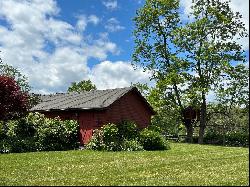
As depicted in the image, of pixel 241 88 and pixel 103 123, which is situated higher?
pixel 241 88

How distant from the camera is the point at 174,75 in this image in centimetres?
4609

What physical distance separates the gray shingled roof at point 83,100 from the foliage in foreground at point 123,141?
2.93 meters

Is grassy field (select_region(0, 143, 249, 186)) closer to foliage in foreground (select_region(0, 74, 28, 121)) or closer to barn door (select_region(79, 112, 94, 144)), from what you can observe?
foliage in foreground (select_region(0, 74, 28, 121))

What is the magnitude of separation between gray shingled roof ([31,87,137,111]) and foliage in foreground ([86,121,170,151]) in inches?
115

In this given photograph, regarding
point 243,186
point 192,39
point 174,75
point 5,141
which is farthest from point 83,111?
point 243,186

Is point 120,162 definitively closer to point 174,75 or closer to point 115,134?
point 115,134

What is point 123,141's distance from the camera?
101ft

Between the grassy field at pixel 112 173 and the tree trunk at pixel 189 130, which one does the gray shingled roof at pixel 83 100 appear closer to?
the grassy field at pixel 112 173

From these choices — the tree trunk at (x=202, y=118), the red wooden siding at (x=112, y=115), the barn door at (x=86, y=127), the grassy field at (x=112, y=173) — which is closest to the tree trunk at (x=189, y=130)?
the tree trunk at (x=202, y=118)

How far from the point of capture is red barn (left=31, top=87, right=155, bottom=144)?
114ft

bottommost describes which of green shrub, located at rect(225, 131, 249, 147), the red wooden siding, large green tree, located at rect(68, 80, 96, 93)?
green shrub, located at rect(225, 131, 249, 147)

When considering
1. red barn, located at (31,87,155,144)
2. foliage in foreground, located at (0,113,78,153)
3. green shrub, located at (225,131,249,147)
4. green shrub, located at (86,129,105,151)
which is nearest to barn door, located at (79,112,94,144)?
red barn, located at (31,87,155,144)

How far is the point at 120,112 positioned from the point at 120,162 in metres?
16.1

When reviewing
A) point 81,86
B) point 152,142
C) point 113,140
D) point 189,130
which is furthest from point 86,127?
point 81,86
